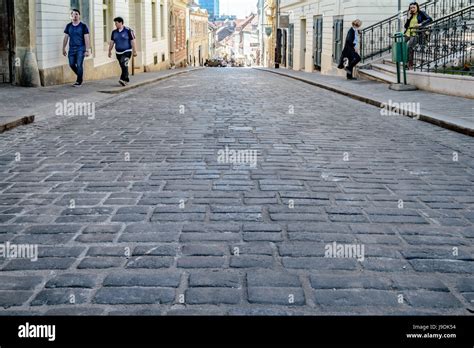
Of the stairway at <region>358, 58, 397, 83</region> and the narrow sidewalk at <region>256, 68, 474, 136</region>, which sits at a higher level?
the stairway at <region>358, 58, 397, 83</region>

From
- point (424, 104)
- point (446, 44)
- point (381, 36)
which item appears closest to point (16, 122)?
point (424, 104)

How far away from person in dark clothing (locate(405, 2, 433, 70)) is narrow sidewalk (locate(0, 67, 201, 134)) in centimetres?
801

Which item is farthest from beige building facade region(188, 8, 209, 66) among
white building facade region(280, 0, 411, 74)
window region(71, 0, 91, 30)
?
window region(71, 0, 91, 30)

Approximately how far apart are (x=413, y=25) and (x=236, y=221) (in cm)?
1508

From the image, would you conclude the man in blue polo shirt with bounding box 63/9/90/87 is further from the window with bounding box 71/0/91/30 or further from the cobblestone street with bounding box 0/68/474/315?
the cobblestone street with bounding box 0/68/474/315

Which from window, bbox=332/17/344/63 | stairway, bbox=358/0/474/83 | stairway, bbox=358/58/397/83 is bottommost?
stairway, bbox=358/58/397/83

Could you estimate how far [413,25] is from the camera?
58.9 feet

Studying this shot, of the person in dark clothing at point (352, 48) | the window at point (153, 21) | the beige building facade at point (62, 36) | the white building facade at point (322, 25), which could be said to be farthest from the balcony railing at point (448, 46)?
the window at point (153, 21)

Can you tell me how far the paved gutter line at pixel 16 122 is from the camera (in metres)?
8.97

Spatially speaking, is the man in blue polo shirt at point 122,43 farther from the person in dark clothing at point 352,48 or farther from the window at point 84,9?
the person in dark clothing at point 352,48

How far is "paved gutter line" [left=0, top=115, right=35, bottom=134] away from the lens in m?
8.97

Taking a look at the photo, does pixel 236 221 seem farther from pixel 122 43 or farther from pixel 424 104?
pixel 122 43
